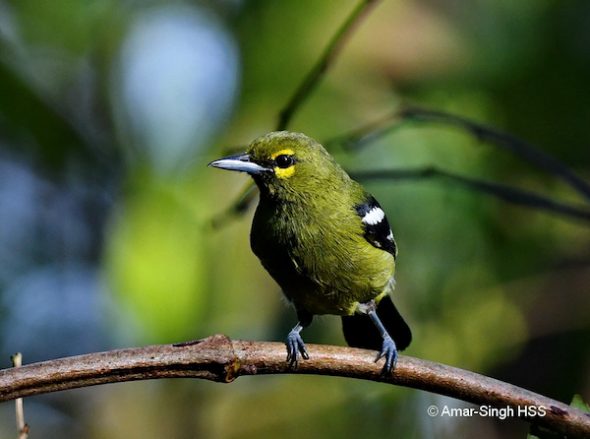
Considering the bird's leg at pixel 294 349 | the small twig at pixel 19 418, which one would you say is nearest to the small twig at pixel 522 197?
the bird's leg at pixel 294 349

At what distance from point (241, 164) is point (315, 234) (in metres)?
0.47

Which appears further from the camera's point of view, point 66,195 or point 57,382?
point 66,195

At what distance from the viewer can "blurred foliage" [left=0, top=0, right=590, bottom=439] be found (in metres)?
4.98

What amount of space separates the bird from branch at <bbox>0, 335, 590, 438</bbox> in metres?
0.87

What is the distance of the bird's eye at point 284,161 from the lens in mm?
4004

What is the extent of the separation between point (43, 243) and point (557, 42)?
397cm

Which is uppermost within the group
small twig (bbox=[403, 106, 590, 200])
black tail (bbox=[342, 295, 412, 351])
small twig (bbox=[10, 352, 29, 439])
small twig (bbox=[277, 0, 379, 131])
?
small twig (bbox=[277, 0, 379, 131])

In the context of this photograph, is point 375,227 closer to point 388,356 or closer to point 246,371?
point 388,356

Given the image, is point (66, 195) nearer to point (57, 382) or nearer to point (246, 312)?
point (246, 312)

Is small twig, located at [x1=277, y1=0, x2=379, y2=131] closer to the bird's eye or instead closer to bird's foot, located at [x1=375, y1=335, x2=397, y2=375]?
the bird's eye

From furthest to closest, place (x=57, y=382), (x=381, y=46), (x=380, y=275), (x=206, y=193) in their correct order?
(x=381, y=46) < (x=206, y=193) < (x=380, y=275) < (x=57, y=382)

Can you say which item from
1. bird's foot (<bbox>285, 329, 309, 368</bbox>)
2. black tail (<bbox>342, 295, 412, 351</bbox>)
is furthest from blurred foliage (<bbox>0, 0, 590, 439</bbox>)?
bird's foot (<bbox>285, 329, 309, 368</bbox>)

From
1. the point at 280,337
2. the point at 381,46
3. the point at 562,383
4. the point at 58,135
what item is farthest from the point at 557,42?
the point at 58,135

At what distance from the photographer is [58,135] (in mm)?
5930
